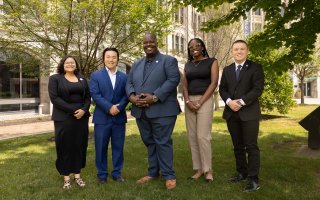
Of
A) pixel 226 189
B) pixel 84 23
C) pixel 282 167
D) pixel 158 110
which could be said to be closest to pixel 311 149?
pixel 282 167

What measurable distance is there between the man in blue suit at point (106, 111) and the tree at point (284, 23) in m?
2.69

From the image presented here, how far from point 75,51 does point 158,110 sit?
5861 millimetres

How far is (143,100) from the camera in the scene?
461 cm

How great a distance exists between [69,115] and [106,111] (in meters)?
0.53

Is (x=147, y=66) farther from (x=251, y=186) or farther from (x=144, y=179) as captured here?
(x=251, y=186)

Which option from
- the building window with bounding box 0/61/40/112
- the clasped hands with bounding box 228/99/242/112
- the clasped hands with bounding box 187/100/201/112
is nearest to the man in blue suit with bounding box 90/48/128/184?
the clasped hands with bounding box 187/100/201/112

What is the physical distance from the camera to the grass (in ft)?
14.7

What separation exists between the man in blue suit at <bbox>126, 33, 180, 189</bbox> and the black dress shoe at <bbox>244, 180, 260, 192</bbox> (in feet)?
3.40

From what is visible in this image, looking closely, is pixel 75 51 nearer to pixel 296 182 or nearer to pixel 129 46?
pixel 129 46

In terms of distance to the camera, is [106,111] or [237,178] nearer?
[106,111]

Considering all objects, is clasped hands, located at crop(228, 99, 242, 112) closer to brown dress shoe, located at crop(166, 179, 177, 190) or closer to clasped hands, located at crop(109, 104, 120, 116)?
brown dress shoe, located at crop(166, 179, 177, 190)

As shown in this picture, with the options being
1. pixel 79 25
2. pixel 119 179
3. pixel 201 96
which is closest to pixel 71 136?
pixel 119 179

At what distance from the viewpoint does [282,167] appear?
19.6 feet

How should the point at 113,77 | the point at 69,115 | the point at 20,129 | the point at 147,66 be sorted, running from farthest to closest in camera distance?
the point at 20,129 → the point at 113,77 → the point at 147,66 → the point at 69,115
